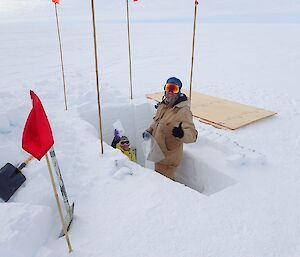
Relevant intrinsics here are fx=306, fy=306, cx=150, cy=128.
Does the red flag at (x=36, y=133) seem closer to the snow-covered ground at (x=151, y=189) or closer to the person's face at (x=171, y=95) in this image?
the snow-covered ground at (x=151, y=189)

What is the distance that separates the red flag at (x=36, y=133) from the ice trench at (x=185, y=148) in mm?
2187

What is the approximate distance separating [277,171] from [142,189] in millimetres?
1625

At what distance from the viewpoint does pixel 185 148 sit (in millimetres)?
4273

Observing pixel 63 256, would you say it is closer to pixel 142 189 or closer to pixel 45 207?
pixel 45 207

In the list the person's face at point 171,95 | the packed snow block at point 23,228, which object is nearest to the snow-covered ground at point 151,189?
the packed snow block at point 23,228

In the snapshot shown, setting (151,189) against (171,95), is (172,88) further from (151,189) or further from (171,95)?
(151,189)

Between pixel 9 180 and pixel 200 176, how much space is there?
7.35ft

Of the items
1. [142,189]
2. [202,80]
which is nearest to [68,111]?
[142,189]

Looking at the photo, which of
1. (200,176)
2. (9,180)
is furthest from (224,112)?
(9,180)

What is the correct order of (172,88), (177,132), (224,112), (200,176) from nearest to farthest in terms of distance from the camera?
(177,132)
(172,88)
(200,176)
(224,112)

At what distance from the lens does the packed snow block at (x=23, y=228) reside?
84.7 inches

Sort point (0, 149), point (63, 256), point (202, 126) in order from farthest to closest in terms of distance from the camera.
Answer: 1. point (202, 126)
2. point (0, 149)
3. point (63, 256)

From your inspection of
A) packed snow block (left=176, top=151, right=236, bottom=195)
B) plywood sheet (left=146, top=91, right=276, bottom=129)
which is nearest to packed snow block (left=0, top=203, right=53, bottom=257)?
packed snow block (left=176, top=151, right=236, bottom=195)

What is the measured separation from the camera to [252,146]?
4.20 meters
